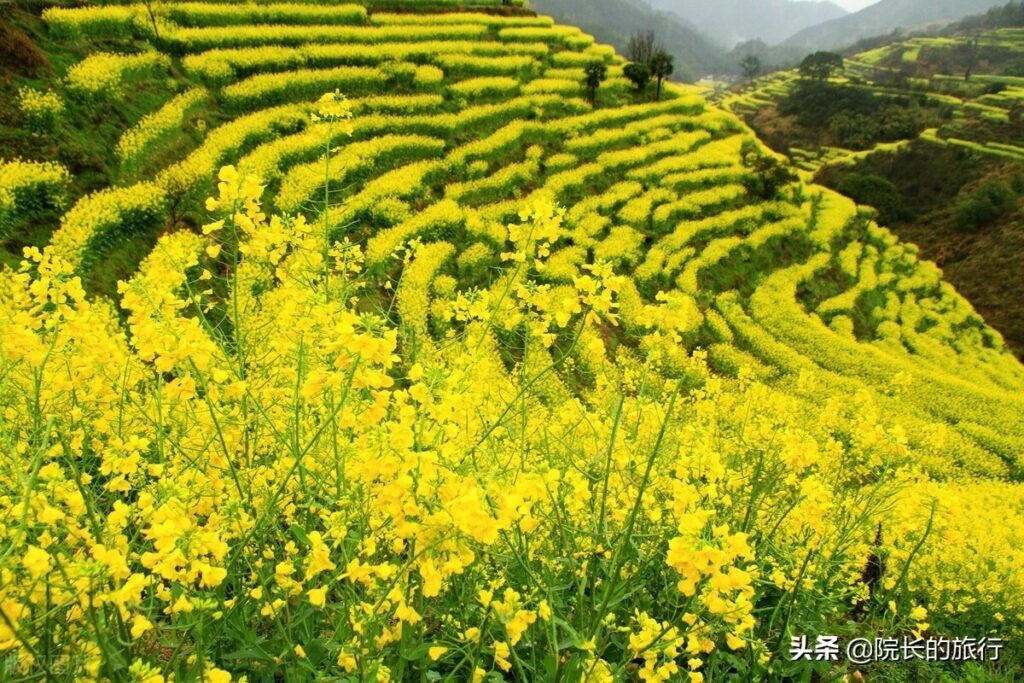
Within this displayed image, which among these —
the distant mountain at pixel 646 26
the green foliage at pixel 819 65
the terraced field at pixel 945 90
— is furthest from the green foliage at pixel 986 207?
the distant mountain at pixel 646 26

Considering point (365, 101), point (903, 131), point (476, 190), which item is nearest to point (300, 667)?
point (476, 190)

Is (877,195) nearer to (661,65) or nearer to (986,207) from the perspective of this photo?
(986,207)

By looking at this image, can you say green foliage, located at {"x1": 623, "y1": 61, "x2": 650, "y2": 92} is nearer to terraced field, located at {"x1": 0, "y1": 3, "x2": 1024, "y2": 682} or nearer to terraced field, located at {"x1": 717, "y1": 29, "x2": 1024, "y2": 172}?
terraced field, located at {"x1": 0, "y1": 3, "x2": 1024, "y2": 682}

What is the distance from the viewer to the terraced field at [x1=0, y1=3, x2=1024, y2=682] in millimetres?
2096

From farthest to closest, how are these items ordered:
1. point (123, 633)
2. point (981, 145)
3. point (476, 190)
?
1. point (981, 145)
2. point (476, 190)
3. point (123, 633)

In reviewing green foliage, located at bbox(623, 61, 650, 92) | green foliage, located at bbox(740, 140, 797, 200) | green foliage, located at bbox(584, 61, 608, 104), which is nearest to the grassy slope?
green foliage, located at bbox(740, 140, 797, 200)

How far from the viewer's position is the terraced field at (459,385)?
210 centimetres

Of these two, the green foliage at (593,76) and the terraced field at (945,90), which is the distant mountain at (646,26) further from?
the green foliage at (593,76)

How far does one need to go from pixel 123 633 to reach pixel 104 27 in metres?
17.0

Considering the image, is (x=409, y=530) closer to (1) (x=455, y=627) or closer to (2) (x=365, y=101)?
(1) (x=455, y=627)

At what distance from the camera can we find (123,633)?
220cm

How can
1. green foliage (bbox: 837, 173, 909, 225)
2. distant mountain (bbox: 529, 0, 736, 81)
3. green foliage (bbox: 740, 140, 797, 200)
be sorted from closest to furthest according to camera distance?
1. green foliage (bbox: 740, 140, 797, 200)
2. green foliage (bbox: 837, 173, 909, 225)
3. distant mountain (bbox: 529, 0, 736, 81)

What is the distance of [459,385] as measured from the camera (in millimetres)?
2832

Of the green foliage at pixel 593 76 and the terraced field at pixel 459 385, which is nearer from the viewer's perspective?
the terraced field at pixel 459 385
